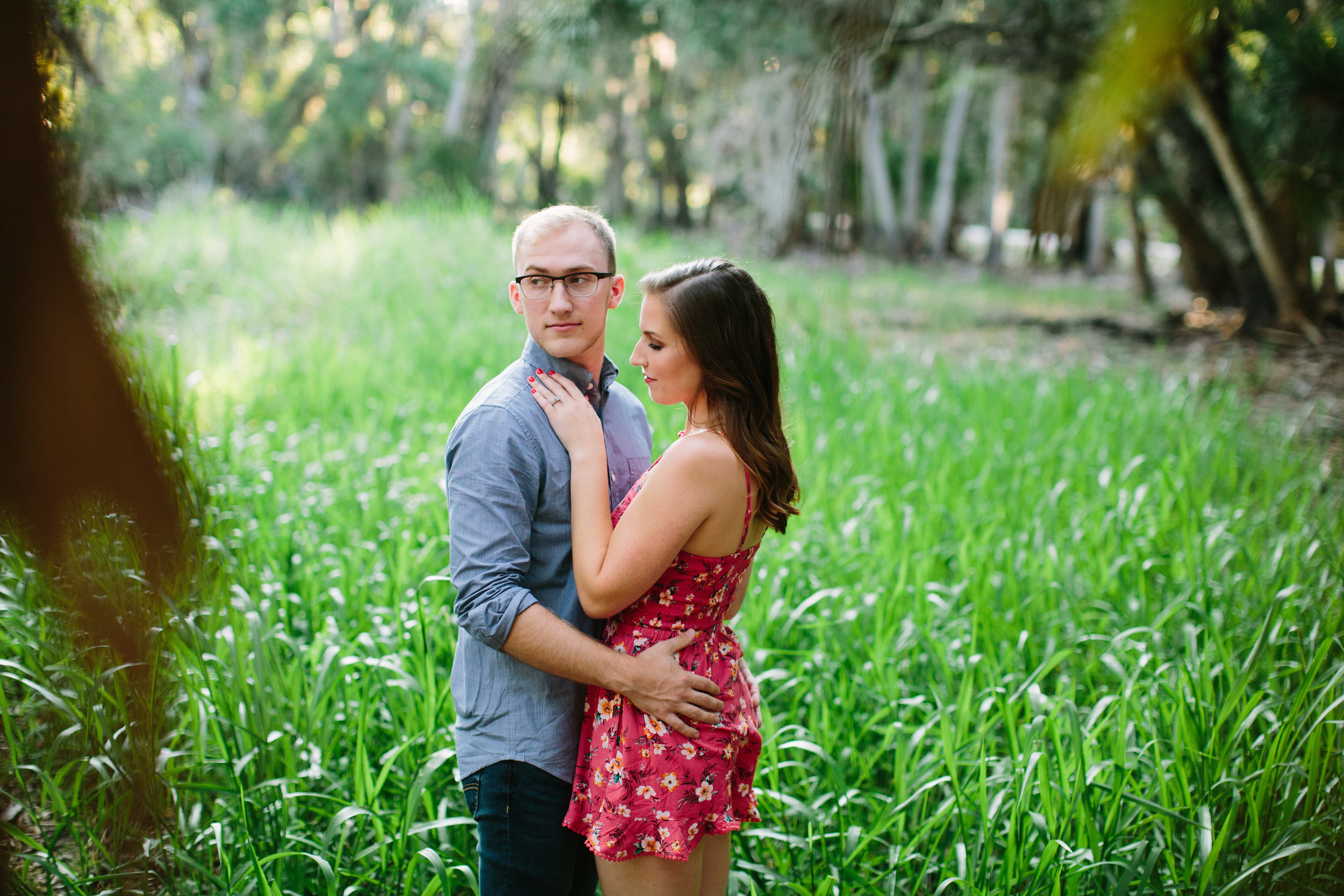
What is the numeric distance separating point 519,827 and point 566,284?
994mm

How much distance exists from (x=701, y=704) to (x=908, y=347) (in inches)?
301

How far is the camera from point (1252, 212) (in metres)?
7.04

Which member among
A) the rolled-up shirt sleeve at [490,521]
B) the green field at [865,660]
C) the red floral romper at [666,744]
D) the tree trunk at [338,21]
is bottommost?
the green field at [865,660]

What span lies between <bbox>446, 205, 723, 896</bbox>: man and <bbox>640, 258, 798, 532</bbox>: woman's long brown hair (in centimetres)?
18

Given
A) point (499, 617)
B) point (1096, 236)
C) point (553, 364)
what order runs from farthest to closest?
point (1096, 236), point (553, 364), point (499, 617)

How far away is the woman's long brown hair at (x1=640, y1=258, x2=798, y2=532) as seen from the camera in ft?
5.11

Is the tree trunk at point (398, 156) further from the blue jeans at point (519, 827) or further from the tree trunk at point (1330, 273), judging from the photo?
the blue jeans at point (519, 827)

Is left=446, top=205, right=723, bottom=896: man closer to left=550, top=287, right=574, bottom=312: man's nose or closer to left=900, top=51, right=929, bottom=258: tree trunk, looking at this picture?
left=550, top=287, right=574, bottom=312: man's nose

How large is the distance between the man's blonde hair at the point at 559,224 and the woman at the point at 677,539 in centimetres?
14

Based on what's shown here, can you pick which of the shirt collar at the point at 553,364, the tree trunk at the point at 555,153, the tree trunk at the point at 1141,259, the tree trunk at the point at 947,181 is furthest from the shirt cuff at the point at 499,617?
the tree trunk at the point at 947,181

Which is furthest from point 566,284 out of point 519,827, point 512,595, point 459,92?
point 459,92

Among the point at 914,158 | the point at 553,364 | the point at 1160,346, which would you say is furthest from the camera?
the point at 914,158

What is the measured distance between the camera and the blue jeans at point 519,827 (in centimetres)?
156

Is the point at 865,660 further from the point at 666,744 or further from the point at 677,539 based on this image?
the point at 677,539
